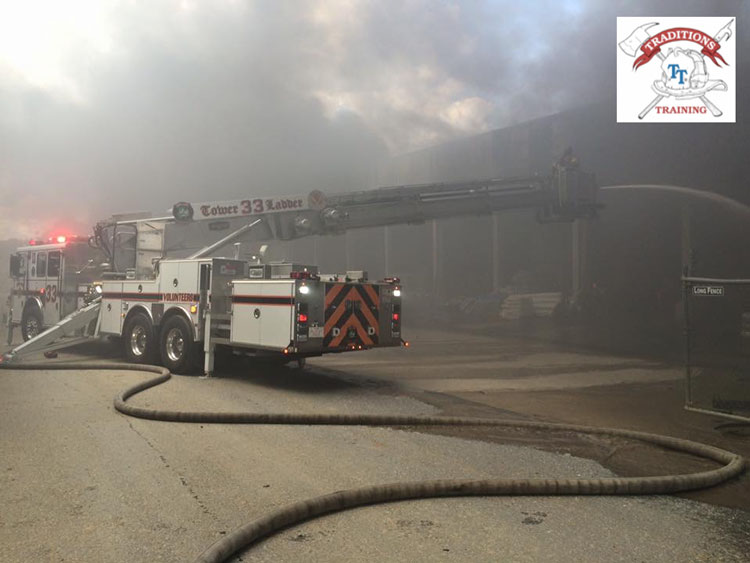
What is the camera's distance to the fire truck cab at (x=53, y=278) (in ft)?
39.6

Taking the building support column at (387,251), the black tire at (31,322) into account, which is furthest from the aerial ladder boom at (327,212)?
the building support column at (387,251)

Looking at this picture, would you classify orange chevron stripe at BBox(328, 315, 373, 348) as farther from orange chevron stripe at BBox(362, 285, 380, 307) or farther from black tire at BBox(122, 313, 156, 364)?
black tire at BBox(122, 313, 156, 364)

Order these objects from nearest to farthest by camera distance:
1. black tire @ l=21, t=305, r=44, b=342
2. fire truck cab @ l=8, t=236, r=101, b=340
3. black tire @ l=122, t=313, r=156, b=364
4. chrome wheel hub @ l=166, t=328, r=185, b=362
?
1. chrome wheel hub @ l=166, t=328, r=185, b=362
2. black tire @ l=122, t=313, r=156, b=364
3. fire truck cab @ l=8, t=236, r=101, b=340
4. black tire @ l=21, t=305, r=44, b=342

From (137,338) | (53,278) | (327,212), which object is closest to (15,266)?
(53,278)

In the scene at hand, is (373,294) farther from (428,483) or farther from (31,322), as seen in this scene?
(31,322)

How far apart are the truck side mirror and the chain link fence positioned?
13563 mm

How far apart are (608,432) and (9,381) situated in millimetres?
8176

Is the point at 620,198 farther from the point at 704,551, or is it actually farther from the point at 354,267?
the point at 704,551

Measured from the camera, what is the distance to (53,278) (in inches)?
484

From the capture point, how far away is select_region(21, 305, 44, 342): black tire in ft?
41.3

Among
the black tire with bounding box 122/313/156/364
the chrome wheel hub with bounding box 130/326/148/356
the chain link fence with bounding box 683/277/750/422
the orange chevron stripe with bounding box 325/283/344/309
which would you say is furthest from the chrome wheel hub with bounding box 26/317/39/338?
the chain link fence with bounding box 683/277/750/422

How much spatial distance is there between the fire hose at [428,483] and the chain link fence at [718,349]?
1735mm

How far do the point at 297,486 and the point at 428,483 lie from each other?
93cm

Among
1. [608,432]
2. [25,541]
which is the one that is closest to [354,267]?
[608,432]
